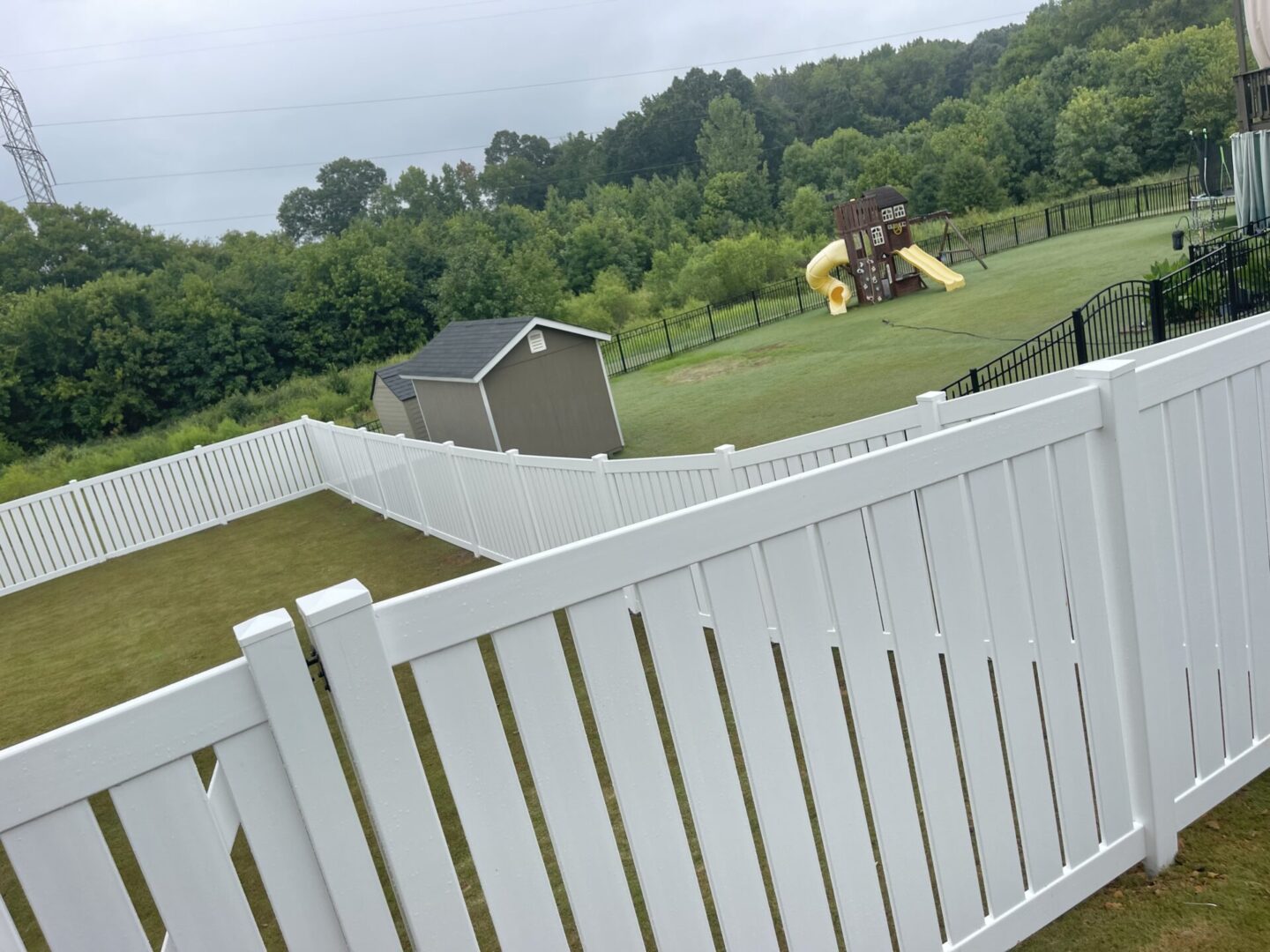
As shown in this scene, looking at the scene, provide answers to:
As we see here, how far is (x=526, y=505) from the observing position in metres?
8.00

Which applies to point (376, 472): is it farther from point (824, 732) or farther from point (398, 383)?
point (824, 732)

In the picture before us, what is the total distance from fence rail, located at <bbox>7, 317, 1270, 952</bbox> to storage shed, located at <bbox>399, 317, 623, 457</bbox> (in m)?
11.2

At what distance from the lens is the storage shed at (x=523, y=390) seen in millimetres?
13391

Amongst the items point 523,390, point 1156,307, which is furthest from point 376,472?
point 1156,307

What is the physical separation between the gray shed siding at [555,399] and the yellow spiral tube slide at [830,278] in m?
11.7

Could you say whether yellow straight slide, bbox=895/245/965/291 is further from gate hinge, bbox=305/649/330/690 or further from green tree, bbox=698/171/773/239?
green tree, bbox=698/171/773/239

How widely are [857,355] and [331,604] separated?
17033 mm

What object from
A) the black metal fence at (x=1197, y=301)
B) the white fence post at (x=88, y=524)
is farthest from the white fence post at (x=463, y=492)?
the white fence post at (x=88, y=524)

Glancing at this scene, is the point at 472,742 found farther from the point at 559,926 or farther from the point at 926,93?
the point at 926,93

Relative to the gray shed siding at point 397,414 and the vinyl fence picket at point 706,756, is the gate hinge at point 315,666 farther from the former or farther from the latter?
the gray shed siding at point 397,414

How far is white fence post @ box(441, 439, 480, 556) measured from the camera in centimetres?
936

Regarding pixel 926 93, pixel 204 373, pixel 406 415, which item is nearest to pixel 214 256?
pixel 204 373

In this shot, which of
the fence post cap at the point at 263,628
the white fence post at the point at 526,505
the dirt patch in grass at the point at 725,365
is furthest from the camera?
the dirt patch in grass at the point at 725,365

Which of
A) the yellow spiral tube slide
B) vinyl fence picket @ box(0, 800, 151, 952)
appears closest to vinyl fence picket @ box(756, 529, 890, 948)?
vinyl fence picket @ box(0, 800, 151, 952)
